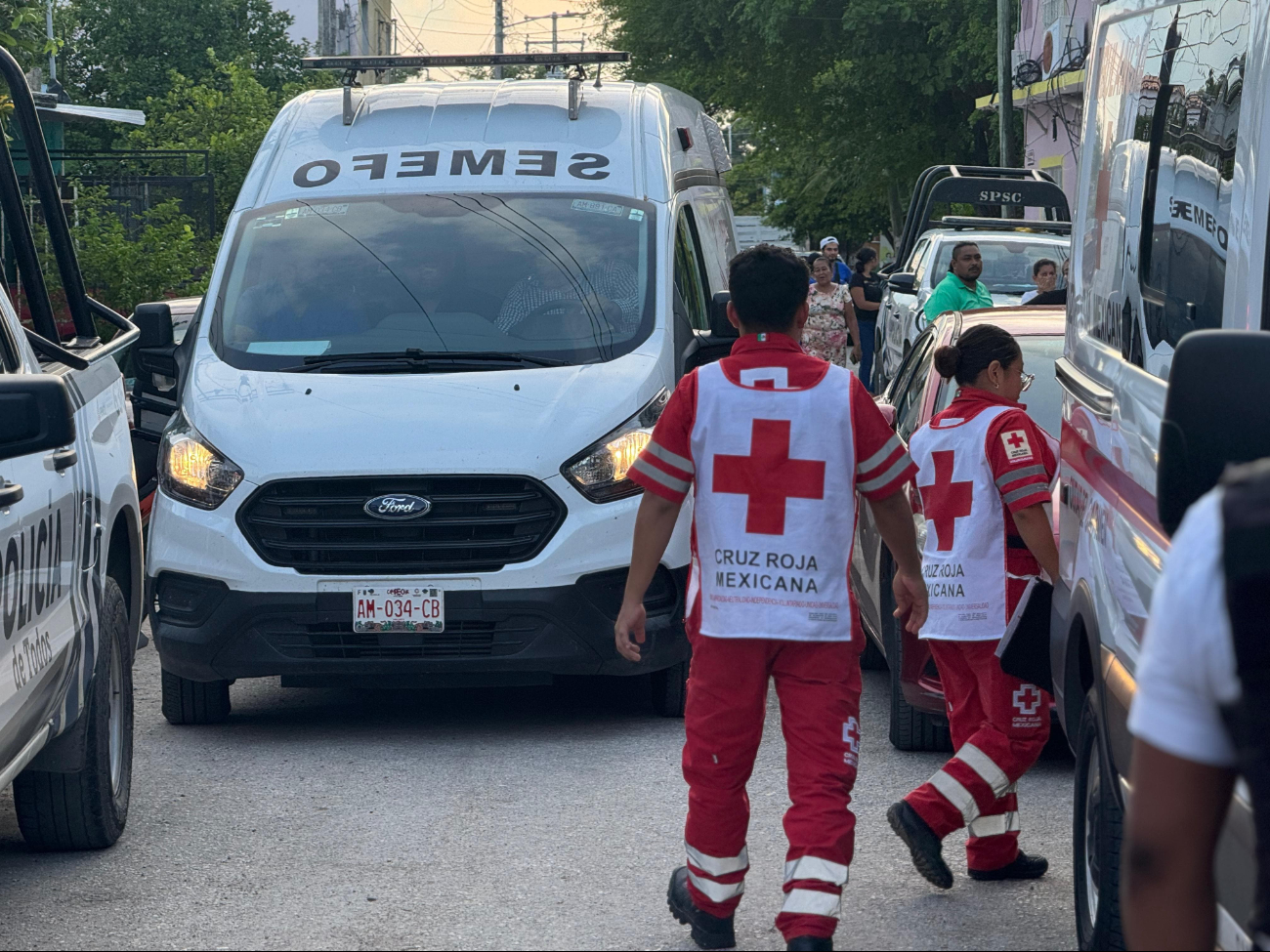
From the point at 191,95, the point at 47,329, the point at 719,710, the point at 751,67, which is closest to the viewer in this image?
the point at 719,710

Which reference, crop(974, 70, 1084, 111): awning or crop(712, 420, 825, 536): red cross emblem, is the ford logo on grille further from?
crop(974, 70, 1084, 111): awning

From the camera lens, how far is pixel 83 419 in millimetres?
5469

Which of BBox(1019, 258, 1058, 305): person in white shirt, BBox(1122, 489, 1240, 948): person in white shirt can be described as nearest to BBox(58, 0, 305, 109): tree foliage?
BBox(1019, 258, 1058, 305): person in white shirt

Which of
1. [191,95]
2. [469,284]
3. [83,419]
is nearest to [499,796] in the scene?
[83,419]

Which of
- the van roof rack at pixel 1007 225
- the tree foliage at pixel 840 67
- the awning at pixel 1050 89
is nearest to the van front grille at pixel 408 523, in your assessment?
the van roof rack at pixel 1007 225

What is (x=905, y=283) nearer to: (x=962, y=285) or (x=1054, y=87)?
(x=962, y=285)

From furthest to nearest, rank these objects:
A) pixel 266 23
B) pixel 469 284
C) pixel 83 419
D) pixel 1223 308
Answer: pixel 266 23, pixel 469 284, pixel 83 419, pixel 1223 308

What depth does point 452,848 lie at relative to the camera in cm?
550

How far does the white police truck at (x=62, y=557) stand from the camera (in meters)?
4.38

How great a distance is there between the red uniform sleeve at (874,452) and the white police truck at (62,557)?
1795 millimetres

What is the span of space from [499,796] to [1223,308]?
3.38 m

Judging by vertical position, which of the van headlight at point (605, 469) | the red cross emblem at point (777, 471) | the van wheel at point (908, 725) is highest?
the red cross emblem at point (777, 471)

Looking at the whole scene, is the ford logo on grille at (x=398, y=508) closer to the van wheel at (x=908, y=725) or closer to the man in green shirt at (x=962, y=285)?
the van wheel at (x=908, y=725)

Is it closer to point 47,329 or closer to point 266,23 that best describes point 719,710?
point 47,329
